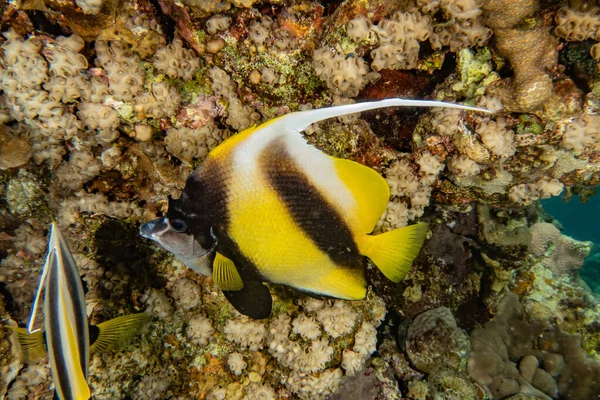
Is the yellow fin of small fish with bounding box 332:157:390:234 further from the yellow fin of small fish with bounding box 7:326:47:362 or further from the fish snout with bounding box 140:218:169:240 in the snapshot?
the yellow fin of small fish with bounding box 7:326:47:362

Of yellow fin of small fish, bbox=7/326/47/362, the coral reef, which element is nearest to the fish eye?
yellow fin of small fish, bbox=7/326/47/362

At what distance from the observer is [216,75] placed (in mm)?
2244

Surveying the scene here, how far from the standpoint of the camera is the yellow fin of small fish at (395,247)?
1.42 m

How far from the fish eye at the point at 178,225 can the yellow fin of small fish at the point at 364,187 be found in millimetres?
663

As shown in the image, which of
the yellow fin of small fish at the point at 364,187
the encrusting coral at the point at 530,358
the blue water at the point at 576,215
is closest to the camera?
the yellow fin of small fish at the point at 364,187

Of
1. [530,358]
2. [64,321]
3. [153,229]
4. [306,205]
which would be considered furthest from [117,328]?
[530,358]

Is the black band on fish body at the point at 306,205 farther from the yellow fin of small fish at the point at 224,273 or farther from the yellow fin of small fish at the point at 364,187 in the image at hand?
the yellow fin of small fish at the point at 224,273

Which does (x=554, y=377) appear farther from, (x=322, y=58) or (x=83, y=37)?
(x=83, y=37)

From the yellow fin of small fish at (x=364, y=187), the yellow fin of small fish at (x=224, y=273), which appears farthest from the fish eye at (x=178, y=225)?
the yellow fin of small fish at (x=364, y=187)

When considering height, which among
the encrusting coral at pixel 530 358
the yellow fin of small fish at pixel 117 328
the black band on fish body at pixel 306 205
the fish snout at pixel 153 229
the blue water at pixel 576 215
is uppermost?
the black band on fish body at pixel 306 205

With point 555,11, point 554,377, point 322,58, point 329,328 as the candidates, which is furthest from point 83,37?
point 554,377

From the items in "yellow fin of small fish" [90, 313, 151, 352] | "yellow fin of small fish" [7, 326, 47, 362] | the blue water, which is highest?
"yellow fin of small fish" [90, 313, 151, 352]

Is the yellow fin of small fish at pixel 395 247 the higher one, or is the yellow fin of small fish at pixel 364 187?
the yellow fin of small fish at pixel 364 187

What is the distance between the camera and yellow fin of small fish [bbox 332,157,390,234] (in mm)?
1326
